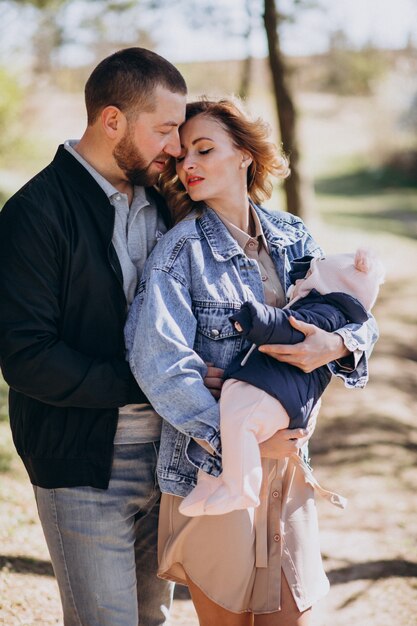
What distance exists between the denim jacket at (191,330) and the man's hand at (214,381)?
3 centimetres

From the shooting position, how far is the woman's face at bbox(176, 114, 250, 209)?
9.03ft

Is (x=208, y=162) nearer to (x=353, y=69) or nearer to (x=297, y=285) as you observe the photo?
(x=297, y=285)

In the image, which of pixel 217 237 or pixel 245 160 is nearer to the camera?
pixel 217 237

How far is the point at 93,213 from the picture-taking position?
2557 millimetres

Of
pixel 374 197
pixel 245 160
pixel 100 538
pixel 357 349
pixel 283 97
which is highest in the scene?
pixel 245 160

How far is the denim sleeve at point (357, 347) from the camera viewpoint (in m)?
2.62

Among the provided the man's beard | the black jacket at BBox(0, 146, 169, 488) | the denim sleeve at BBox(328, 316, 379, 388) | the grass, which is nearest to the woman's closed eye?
the man's beard

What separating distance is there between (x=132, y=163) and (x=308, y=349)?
0.85m

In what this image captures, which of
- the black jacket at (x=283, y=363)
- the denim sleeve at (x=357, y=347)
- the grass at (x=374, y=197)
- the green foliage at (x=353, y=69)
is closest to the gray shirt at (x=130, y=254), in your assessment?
the black jacket at (x=283, y=363)

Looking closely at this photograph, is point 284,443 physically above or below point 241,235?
below

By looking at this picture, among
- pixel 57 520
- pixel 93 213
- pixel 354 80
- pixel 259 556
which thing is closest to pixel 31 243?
pixel 93 213

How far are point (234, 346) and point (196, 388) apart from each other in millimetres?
254

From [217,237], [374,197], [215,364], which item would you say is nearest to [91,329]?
[215,364]

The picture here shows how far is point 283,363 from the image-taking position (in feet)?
8.20
